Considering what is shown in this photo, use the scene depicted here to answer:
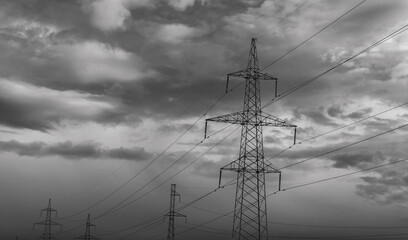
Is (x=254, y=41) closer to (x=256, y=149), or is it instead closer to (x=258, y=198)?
(x=256, y=149)

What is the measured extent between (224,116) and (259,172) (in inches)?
230

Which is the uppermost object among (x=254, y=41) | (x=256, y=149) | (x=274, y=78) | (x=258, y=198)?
(x=254, y=41)

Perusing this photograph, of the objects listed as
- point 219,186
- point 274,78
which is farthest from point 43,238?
point 274,78

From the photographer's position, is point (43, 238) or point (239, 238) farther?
point (43, 238)

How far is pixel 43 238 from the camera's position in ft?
355

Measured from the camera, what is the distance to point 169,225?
76812 millimetres

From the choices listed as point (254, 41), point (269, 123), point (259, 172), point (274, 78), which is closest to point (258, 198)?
point (259, 172)

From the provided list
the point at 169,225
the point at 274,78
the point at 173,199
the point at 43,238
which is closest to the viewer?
the point at 274,78

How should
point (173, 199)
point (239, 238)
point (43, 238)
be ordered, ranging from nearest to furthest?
point (239, 238), point (173, 199), point (43, 238)

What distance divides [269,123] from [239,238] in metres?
9.97

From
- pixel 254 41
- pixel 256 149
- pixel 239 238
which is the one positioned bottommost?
pixel 239 238

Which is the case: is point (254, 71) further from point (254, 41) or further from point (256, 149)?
point (256, 149)

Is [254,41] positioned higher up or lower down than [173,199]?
higher up

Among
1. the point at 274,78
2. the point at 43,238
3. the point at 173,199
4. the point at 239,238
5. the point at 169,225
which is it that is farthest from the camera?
the point at 43,238
